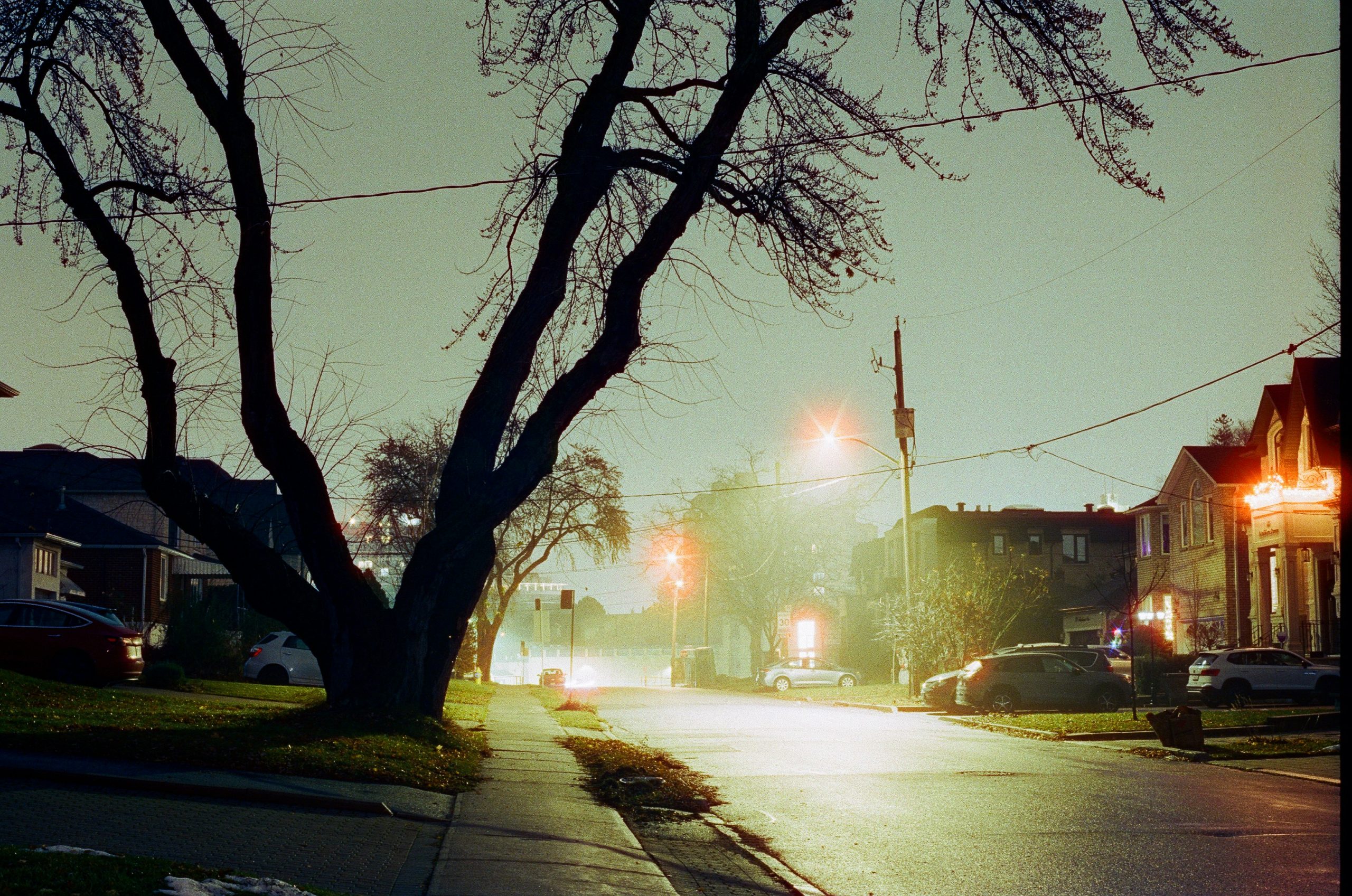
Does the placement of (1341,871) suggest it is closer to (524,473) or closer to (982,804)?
(982,804)

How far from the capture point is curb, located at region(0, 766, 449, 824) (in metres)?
10.5

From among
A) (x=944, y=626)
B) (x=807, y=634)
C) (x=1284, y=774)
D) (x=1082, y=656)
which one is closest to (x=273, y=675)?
(x=944, y=626)

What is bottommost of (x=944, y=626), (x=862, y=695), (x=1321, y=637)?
(x=862, y=695)

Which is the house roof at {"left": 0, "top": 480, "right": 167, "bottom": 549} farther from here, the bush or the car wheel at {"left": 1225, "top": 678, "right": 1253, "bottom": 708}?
the car wheel at {"left": 1225, "top": 678, "right": 1253, "bottom": 708}

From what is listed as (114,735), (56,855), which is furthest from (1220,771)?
(56,855)

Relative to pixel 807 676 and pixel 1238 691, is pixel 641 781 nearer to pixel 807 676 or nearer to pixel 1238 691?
pixel 1238 691

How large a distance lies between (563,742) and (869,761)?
17.0 ft

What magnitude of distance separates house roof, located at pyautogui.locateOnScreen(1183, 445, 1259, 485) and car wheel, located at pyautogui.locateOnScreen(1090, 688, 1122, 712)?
18620 mm

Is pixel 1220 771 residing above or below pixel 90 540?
below

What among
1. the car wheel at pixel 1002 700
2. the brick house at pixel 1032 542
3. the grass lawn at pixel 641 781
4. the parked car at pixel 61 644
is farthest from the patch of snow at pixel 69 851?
the brick house at pixel 1032 542

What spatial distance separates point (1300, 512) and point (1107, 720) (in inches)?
697

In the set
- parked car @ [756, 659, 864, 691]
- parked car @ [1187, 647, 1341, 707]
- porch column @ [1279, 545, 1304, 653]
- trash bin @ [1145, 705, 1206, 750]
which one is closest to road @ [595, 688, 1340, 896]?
trash bin @ [1145, 705, 1206, 750]

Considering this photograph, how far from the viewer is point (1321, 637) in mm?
39406

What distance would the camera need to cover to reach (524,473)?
16.8 meters
